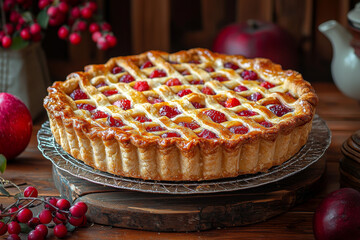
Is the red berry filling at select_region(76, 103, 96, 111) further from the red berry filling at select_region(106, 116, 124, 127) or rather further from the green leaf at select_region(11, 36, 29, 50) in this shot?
the green leaf at select_region(11, 36, 29, 50)

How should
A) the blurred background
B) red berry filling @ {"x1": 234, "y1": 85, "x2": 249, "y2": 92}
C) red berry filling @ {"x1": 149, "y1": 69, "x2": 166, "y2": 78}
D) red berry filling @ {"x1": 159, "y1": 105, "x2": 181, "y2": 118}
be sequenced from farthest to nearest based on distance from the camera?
the blurred background < red berry filling @ {"x1": 149, "y1": 69, "x2": 166, "y2": 78} < red berry filling @ {"x1": 234, "y1": 85, "x2": 249, "y2": 92} < red berry filling @ {"x1": 159, "y1": 105, "x2": 181, "y2": 118}

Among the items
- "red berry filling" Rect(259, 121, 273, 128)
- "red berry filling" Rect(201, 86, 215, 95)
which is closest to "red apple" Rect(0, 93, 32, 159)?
"red berry filling" Rect(201, 86, 215, 95)

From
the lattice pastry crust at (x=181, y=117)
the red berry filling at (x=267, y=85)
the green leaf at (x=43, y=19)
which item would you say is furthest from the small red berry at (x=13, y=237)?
the green leaf at (x=43, y=19)

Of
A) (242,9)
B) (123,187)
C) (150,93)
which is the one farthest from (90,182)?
(242,9)

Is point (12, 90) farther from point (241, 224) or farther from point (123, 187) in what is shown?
point (241, 224)

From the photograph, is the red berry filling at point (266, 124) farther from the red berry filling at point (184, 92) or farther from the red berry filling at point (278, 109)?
the red berry filling at point (184, 92)

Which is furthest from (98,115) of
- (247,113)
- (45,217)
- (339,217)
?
(339,217)

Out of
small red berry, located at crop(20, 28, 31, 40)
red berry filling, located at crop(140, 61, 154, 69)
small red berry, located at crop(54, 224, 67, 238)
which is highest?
small red berry, located at crop(20, 28, 31, 40)
